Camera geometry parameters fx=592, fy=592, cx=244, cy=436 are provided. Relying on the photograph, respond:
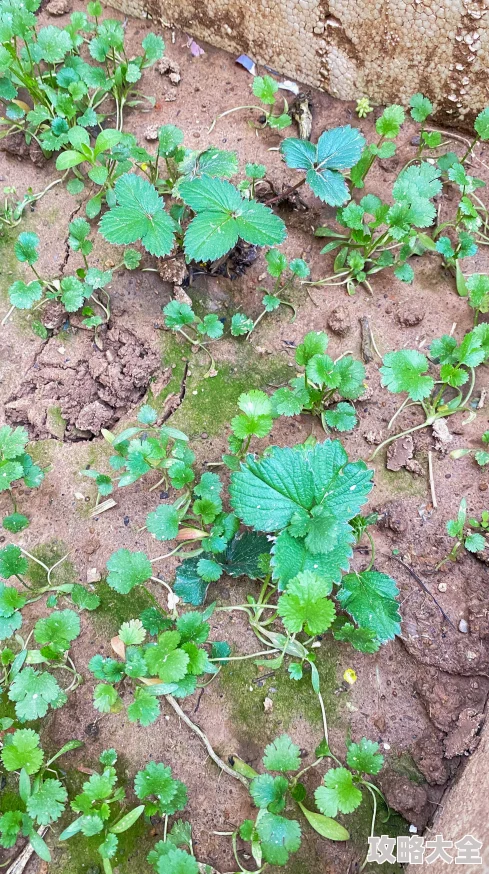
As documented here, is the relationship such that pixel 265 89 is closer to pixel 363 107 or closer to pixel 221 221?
pixel 363 107

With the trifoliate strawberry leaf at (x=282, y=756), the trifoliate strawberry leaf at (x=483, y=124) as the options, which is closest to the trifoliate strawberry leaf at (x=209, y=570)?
the trifoliate strawberry leaf at (x=282, y=756)

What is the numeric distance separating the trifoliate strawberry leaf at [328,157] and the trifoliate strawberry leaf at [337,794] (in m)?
2.04

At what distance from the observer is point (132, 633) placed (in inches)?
75.5

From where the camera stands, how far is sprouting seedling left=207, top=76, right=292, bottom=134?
8.33 ft

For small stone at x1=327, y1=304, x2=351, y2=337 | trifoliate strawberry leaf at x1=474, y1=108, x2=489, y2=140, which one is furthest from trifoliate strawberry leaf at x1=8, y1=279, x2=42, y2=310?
trifoliate strawberry leaf at x1=474, y1=108, x2=489, y2=140

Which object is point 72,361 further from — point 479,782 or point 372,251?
point 479,782

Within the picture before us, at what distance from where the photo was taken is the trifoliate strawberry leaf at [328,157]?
2.36 m

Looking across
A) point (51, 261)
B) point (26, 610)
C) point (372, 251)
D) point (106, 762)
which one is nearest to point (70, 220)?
point (51, 261)

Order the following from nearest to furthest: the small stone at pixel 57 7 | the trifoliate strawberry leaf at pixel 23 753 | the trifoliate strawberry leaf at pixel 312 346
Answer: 1. the trifoliate strawberry leaf at pixel 23 753
2. the trifoliate strawberry leaf at pixel 312 346
3. the small stone at pixel 57 7

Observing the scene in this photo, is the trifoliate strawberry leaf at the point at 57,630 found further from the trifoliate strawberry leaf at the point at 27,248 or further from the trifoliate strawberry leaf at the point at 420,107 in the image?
the trifoliate strawberry leaf at the point at 420,107

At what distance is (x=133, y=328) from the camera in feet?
8.09

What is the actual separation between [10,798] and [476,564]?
1.73m

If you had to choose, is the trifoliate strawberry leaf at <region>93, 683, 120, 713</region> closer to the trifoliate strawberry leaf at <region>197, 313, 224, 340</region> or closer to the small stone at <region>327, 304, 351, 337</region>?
the trifoliate strawberry leaf at <region>197, 313, 224, 340</region>

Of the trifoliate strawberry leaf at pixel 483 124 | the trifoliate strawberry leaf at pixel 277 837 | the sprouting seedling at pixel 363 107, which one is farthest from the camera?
the sprouting seedling at pixel 363 107
